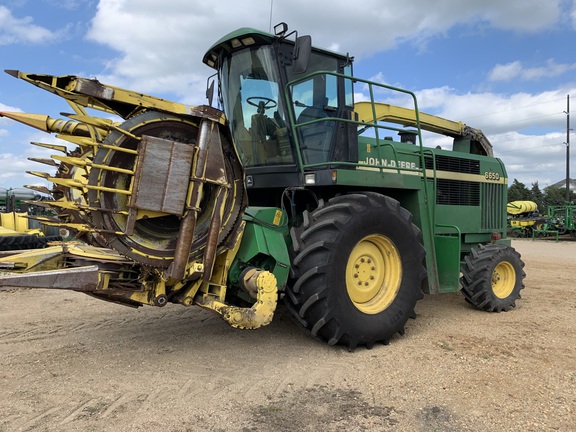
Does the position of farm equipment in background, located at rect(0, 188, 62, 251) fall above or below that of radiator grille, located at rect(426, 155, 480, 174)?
below

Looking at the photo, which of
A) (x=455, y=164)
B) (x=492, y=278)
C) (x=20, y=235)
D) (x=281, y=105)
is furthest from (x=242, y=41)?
(x=20, y=235)

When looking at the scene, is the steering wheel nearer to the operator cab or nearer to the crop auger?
the operator cab

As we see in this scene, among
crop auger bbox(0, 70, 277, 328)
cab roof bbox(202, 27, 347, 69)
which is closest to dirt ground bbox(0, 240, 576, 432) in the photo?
crop auger bbox(0, 70, 277, 328)

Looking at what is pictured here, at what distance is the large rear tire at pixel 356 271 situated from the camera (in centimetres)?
423

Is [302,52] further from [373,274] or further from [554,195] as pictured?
[554,195]

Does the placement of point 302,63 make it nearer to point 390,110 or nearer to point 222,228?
point 222,228

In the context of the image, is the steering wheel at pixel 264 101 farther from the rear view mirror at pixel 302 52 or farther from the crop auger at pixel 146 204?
the crop auger at pixel 146 204

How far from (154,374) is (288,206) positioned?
7.37 ft

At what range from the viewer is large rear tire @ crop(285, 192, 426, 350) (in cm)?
423

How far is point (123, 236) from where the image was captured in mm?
3660

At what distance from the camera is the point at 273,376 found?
3.86 meters

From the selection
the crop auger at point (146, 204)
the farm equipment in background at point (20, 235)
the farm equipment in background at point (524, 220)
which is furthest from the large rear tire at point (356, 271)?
the farm equipment in background at point (524, 220)

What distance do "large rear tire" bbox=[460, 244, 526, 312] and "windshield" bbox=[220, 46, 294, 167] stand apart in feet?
9.80

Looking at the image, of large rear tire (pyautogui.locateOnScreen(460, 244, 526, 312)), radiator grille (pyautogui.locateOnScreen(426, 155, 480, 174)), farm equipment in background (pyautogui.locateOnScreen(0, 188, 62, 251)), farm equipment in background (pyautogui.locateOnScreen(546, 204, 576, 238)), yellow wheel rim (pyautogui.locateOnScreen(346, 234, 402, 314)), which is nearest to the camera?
yellow wheel rim (pyautogui.locateOnScreen(346, 234, 402, 314))
